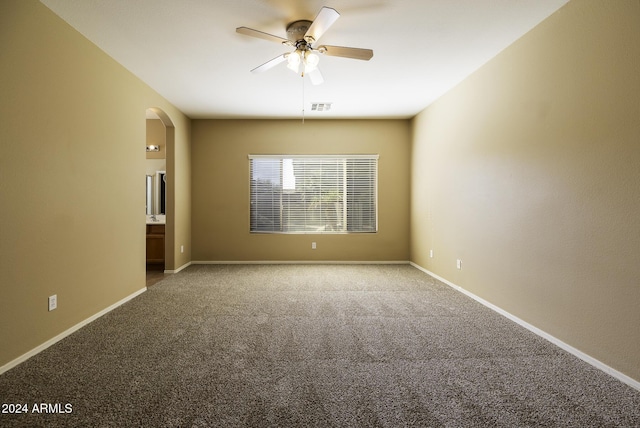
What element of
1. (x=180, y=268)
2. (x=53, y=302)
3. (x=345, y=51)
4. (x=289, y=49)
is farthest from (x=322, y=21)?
(x=180, y=268)

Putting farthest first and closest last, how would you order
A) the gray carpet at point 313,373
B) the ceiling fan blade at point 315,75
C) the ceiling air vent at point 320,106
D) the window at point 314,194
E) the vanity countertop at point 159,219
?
the window at point 314,194 → the vanity countertop at point 159,219 → the ceiling air vent at point 320,106 → the ceiling fan blade at point 315,75 → the gray carpet at point 313,373

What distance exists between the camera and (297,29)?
2.62 metres

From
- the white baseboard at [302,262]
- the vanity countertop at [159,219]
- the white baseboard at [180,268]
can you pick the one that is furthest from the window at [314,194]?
the vanity countertop at [159,219]

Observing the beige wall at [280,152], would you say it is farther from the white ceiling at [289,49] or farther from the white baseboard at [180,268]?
the white ceiling at [289,49]

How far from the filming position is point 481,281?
138 inches

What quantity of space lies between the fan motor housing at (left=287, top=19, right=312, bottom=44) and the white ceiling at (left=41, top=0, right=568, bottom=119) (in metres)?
0.04

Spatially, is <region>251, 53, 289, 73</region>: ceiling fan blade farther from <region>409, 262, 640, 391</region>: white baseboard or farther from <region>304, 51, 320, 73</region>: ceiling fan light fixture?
<region>409, 262, 640, 391</region>: white baseboard

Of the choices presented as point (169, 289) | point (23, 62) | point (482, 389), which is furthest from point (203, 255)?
point (482, 389)

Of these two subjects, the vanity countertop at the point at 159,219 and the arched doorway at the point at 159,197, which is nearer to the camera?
the arched doorway at the point at 159,197

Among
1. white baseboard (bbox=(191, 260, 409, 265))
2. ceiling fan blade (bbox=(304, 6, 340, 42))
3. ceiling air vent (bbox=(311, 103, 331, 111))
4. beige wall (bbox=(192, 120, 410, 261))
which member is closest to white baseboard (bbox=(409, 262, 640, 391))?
white baseboard (bbox=(191, 260, 409, 265))

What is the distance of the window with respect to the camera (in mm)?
5727

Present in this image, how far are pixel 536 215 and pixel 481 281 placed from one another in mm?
1124

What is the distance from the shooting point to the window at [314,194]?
573 cm

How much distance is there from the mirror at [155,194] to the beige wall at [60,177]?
2023 millimetres
